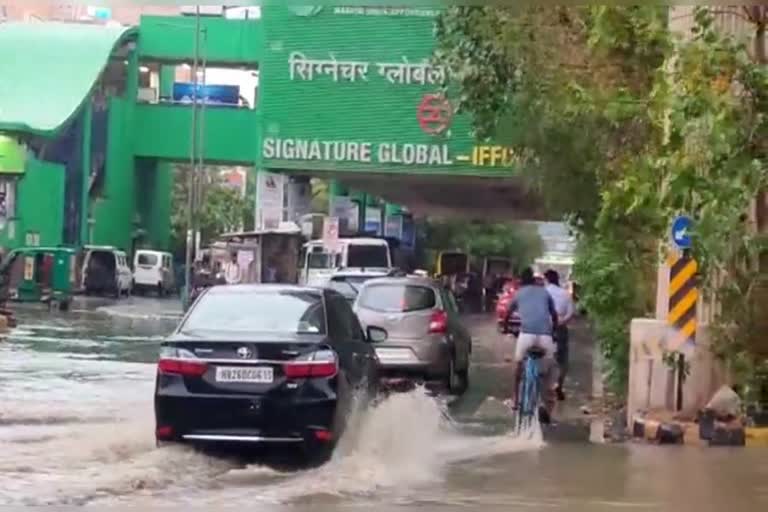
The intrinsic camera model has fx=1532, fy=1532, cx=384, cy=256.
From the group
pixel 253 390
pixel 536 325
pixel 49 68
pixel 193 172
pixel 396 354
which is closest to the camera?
pixel 253 390

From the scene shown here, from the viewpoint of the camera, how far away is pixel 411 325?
65.0 ft

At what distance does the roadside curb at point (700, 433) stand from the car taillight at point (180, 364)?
527cm

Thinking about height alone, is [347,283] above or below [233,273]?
above

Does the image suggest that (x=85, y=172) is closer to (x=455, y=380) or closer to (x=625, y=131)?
(x=455, y=380)

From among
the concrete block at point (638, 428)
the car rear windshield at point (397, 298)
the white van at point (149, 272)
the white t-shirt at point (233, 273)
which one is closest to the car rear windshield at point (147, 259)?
the white van at point (149, 272)

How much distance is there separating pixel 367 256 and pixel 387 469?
31.6m

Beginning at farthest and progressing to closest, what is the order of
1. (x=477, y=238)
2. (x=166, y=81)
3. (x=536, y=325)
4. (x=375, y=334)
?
(x=477, y=238) < (x=166, y=81) < (x=536, y=325) < (x=375, y=334)

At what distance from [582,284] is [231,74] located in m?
44.5

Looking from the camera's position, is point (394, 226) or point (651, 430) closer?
point (651, 430)

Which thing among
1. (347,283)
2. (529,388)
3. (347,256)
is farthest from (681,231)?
(347,256)

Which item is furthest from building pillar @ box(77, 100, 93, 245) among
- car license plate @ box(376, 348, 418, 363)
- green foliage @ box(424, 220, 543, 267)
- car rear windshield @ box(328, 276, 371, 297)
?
car license plate @ box(376, 348, 418, 363)

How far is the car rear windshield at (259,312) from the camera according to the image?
12273mm
